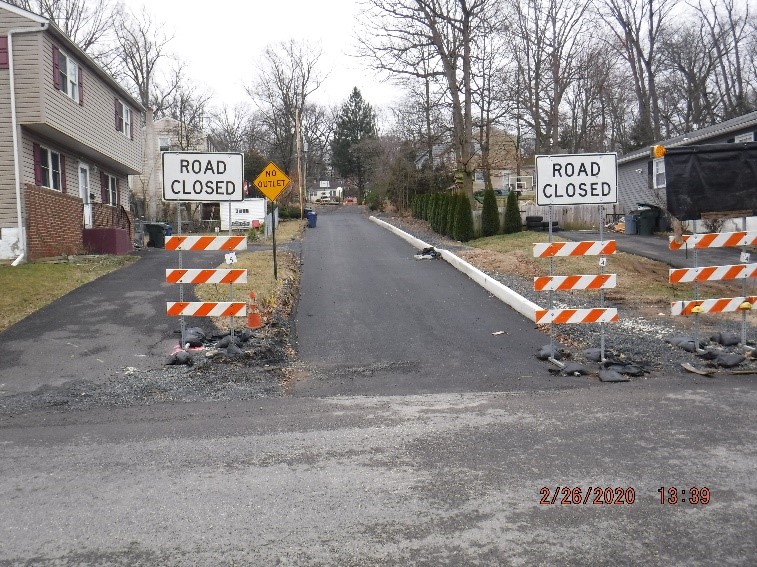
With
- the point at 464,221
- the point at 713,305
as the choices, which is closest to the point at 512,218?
the point at 464,221

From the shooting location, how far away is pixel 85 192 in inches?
958

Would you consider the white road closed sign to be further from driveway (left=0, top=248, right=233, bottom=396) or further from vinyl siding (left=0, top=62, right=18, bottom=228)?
vinyl siding (left=0, top=62, right=18, bottom=228)

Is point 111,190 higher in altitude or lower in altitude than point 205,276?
higher

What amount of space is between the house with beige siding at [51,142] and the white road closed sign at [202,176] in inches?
432

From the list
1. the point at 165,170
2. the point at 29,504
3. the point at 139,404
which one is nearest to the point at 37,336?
the point at 165,170

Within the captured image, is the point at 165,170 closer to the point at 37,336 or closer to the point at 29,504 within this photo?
the point at 37,336

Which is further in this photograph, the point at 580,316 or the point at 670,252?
the point at 670,252

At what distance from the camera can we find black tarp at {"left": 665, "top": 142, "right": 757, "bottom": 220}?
9664mm

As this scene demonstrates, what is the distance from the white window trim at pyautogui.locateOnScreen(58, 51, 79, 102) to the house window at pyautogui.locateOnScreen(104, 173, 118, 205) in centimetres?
653

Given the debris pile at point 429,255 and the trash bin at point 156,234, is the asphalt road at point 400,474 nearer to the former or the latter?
the debris pile at point 429,255

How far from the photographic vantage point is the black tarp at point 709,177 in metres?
9.66

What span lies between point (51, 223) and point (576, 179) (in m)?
16.3
